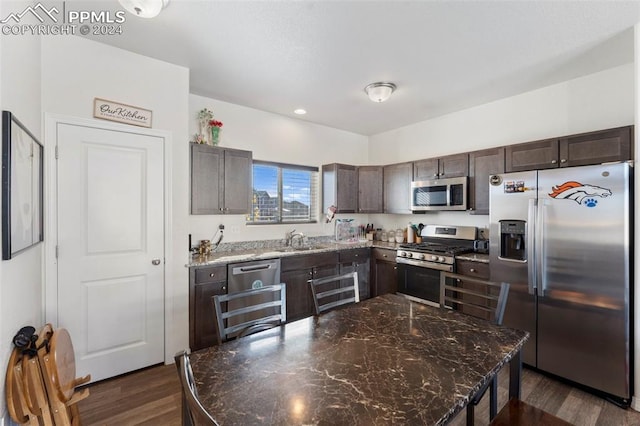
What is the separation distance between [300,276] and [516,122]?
3036 millimetres

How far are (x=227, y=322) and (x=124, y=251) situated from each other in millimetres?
1096

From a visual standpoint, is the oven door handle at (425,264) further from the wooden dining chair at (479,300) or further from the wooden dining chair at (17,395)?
the wooden dining chair at (17,395)

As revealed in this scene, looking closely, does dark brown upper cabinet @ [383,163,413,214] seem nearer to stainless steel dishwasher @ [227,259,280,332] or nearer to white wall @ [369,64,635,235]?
white wall @ [369,64,635,235]

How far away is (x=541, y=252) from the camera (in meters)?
2.49

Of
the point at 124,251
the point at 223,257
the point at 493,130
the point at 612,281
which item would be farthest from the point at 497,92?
the point at 124,251

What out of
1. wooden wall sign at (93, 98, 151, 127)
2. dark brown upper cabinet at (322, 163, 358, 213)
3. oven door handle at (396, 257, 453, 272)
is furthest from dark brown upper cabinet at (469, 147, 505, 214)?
wooden wall sign at (93, 98, 151, 127)

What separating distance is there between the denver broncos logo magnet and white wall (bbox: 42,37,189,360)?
3185 millimetres

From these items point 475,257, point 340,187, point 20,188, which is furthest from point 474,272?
point 20,188

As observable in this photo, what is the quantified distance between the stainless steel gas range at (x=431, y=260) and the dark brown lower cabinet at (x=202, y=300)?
2170mm

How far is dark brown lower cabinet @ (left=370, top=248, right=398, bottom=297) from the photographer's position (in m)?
3.99

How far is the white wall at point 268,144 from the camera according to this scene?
11.5 feet

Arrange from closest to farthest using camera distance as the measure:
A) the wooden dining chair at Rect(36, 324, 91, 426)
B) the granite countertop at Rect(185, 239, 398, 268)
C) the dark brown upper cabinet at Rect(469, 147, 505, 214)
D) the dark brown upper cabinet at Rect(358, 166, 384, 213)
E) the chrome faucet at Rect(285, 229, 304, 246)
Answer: the wooden dining chair at Rect(36, 324, 91, 426) < the granite countertop at Rect(185, 239, 398, 268) < the dark brown upper cabinet at Rect(469, 147, 505, 214) < the chrome faucet at Rect(285, 229, 304, 246) < the dark brown upper cabinet at Rect(358, 166, 384, 213)

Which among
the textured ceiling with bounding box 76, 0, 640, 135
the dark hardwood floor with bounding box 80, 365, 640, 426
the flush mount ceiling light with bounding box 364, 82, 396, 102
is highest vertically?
the textured ceiling with bounding box 76, 0, 640, 135

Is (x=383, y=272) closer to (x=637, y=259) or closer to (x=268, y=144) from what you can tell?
(x=268, y=144)
